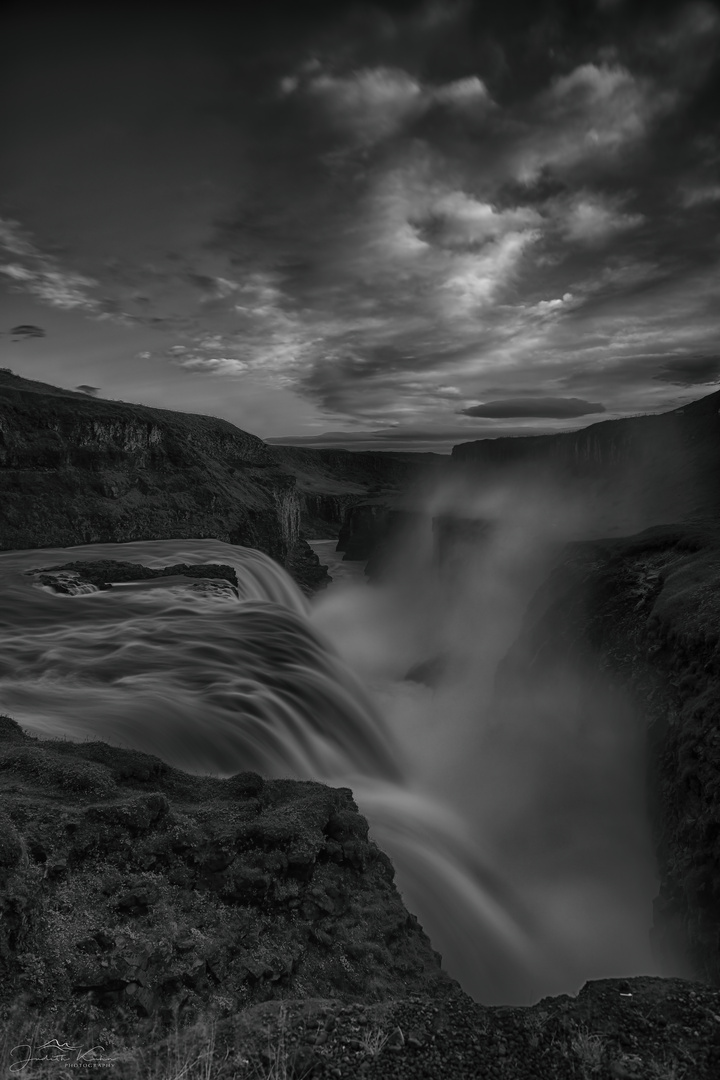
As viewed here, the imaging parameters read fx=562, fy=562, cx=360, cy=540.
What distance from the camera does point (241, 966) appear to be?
4641mm

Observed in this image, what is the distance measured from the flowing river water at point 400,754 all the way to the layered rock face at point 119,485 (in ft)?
67.7

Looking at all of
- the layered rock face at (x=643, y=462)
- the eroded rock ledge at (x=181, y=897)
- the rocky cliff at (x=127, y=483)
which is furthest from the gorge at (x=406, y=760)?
the layered rock face at (x=643, y=462)

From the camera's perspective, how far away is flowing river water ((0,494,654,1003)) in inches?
405

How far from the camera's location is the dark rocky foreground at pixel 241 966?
362 centimetres

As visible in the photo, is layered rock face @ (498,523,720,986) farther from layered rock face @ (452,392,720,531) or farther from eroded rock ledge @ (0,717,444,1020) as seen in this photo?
layered rock face @ (452,392,720,531)

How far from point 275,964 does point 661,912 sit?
8.21m

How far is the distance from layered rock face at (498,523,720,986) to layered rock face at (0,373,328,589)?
36.2 m

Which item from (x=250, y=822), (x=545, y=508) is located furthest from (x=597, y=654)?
(x=545, y=508)

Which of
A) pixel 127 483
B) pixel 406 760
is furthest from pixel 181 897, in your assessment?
pixel 127 483

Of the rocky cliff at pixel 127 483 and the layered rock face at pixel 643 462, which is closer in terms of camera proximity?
the rocky cliff at pixel 127 483

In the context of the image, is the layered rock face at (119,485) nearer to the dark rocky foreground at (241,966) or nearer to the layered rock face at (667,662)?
the layered rock face at (667,662)

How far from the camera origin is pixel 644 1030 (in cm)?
394

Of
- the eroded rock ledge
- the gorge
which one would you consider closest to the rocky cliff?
the gorge

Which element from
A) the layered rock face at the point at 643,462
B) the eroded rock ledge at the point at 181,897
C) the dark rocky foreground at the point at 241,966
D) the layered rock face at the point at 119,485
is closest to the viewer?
the dark rocky foreground at the point at 241,966
